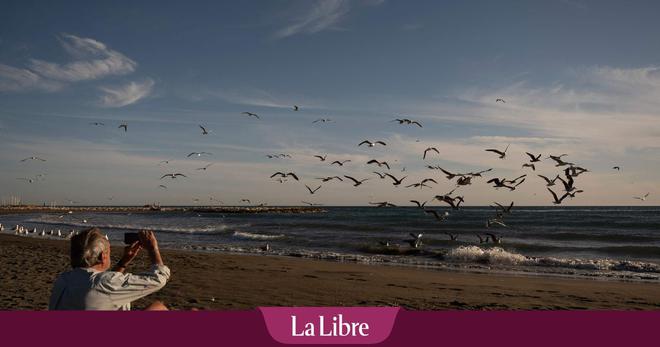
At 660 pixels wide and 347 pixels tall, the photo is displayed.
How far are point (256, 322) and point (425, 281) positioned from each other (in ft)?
41.8

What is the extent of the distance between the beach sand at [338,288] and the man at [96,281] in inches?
216

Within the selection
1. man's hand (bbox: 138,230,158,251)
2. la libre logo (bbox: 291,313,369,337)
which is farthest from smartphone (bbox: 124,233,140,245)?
la libre logo (bbox: 291,313,369,337)

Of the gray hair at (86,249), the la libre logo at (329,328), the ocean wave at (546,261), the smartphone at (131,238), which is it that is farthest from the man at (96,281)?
the ocean wave at (546,261)

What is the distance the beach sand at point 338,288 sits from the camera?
1066 centimetres

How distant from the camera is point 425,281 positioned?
1486 cm

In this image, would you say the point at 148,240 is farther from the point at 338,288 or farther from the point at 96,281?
the point at 338,288

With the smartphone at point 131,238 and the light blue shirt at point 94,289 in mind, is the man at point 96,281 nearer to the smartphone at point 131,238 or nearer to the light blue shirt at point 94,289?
the light blue shirt at point 94,289

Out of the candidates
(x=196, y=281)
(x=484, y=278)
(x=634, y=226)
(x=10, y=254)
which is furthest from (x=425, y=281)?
(x=634, y=226)

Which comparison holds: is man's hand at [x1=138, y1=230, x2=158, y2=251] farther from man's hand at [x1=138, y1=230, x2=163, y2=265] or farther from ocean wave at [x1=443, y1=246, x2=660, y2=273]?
ocean wave at [x1=443, y1=246, x2=660, y2=273]

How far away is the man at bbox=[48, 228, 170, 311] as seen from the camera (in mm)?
3631

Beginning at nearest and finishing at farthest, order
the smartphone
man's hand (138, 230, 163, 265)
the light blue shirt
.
Result: 1. the light blue shirt
2. man's hand (138, 230, 163, 265)
3. the smartphone

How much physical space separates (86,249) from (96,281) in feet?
0.88

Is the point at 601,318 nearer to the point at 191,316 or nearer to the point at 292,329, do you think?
the point at 292,329

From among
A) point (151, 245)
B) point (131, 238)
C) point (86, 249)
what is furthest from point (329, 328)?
point (131, 238)
